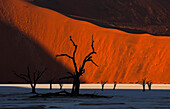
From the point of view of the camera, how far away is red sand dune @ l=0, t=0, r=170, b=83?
302ft

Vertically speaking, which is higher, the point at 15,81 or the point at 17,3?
the point at 17,3

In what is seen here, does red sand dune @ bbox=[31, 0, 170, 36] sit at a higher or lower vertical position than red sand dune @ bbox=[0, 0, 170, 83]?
higher

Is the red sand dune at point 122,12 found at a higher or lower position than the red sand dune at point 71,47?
higher

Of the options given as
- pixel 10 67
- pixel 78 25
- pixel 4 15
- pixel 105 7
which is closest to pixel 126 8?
pixel 105 7

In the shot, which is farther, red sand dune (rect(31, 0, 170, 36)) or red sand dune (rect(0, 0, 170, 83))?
red sand dune (rect(31, 0, 170, 36))

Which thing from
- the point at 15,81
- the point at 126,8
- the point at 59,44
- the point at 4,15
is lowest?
the point at 15,81

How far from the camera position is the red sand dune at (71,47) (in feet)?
302

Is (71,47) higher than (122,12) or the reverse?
the reverse

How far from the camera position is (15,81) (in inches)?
3479

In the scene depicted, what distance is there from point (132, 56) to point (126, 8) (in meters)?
51.4

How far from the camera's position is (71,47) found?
99938 mm

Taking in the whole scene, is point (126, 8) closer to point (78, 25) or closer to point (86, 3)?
point (86, 3)

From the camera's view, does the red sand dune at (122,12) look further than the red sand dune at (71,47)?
Yes

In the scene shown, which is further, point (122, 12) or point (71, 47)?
point (122, 12)
